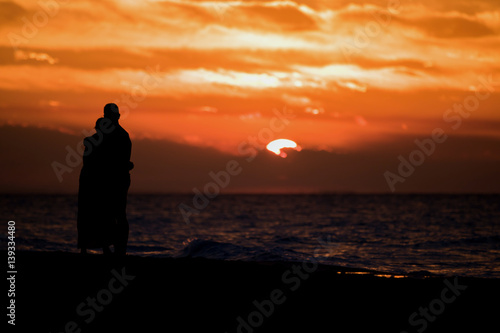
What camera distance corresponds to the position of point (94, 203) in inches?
362

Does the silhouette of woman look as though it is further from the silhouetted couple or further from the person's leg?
the person's leg

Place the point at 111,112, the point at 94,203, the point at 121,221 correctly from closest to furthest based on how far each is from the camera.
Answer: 1. the point at 111,112
2. the point at 94,203
3. the point at 121,221

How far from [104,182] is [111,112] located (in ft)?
3.75

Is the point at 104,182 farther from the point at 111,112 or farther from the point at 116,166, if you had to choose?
the point at 111,112

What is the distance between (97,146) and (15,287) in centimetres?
264

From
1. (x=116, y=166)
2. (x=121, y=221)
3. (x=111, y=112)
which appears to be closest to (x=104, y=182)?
(x=116, y=166)

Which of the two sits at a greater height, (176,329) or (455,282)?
(455,282)

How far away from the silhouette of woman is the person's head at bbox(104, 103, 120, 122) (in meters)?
0.09

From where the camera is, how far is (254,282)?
7.52 metres

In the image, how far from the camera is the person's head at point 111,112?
29.6 ft

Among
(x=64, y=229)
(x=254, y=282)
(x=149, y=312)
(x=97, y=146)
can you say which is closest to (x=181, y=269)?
(x=254, y=282)

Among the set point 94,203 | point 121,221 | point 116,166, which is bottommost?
point 121,221

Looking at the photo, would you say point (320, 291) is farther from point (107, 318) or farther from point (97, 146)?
point (97, 146)

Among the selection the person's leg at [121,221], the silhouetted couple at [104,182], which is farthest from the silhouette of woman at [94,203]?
the person's leg at [121,221]
